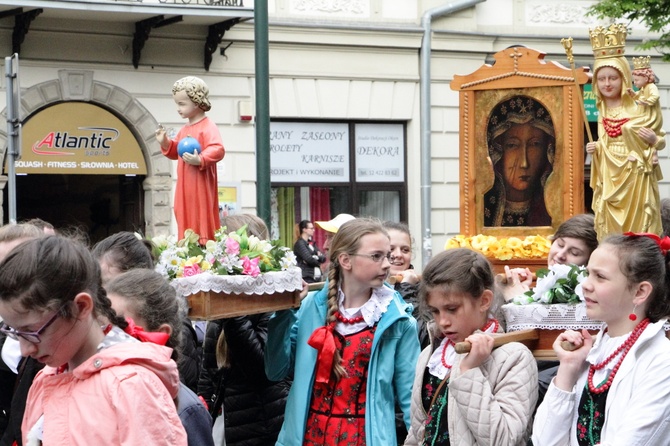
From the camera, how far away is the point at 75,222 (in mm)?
18516

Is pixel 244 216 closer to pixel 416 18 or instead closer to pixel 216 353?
pixel 216 353

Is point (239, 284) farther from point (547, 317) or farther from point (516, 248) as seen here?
point (516, 248)

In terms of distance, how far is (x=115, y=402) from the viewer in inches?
113

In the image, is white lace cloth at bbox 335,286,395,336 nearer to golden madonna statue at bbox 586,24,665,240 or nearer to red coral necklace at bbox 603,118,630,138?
golden madonna statue at bbox 586,24,665,240

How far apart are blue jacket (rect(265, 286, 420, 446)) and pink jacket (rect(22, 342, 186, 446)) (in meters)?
2.13

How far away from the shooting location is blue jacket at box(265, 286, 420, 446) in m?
5.06

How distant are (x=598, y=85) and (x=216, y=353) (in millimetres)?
4798

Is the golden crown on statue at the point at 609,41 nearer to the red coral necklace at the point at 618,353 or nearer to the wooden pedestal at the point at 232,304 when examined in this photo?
the wooden pedestal at the point at 232,304

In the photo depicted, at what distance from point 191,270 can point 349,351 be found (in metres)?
0.81

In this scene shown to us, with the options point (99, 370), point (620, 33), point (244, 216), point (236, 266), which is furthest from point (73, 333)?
point (620, 33)

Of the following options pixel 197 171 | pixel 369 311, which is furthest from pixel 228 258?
pixel 197 171

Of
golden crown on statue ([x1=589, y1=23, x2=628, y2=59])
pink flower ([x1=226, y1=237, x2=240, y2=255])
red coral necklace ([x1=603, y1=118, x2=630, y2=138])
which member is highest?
golden crown on statue ([x1=589, y1=23, x2=628, y2=59])

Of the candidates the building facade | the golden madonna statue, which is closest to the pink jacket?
the golden madonna statue

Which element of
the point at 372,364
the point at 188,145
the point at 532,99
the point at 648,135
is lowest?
the point at 372,364
